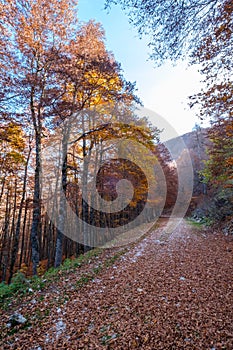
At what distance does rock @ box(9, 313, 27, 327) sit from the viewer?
353 cm

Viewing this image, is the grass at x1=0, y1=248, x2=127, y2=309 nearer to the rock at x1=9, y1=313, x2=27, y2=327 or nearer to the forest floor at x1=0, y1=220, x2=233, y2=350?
the forest floor at x1=0, y1=220, x2=233, y2=350

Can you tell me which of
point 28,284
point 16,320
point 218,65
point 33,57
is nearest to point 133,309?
point 16,320

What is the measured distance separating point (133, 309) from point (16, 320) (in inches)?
87.7

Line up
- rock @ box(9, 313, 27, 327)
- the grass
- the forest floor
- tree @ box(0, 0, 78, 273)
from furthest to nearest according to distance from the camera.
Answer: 1. tree @ box(0, 0, 78, 273)
2. the grass
3. rock @ box(9, 313, 27, 327)
4. the forest floor

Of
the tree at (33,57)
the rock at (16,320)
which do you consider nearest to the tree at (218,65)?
the tree at (33,57)

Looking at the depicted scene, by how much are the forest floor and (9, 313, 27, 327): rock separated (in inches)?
2.9

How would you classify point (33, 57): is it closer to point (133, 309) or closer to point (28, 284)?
point (28, 284)

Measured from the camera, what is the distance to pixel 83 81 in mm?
8344

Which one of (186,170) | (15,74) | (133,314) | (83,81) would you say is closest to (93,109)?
(83,81)

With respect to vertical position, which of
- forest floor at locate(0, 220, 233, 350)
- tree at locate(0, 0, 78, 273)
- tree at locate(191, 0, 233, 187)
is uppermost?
tree at locate(0, 0, 78, 273)

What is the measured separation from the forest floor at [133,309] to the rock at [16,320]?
7 centimetres

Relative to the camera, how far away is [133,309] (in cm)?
368

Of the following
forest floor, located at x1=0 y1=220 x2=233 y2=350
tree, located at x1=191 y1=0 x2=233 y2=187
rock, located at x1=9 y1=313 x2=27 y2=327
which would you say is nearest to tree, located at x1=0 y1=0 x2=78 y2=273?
forest floor, located at x1=0 y1=220 x2=233 y2=350

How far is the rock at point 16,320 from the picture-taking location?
353 centimetres
